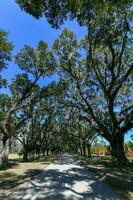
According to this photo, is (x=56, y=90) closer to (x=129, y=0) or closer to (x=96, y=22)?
(x=96, y=22)

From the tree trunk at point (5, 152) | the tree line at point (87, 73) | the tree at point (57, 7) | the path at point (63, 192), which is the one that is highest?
the tree line at point (87, 73)

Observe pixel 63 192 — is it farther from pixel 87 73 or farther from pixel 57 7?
pixel 87 73

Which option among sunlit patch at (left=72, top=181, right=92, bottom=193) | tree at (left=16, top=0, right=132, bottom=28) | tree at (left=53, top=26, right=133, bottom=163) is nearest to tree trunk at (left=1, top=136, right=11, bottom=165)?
tree at (left=53, top=26, right=133, bottom=163)

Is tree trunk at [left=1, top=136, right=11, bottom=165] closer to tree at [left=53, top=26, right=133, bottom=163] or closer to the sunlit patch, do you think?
tree at [left=53, top=26, right=133, bottom=163]

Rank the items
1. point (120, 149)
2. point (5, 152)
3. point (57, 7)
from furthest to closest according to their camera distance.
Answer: point (5, 152) → point (120, 149) → point (57, 7)

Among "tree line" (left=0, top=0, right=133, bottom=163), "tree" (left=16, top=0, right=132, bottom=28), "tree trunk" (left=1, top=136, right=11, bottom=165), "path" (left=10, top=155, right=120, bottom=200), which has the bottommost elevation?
"path" (left=10, top=155, right=120, bottom=200)

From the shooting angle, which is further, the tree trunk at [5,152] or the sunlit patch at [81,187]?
the tree trunk at [5,152]

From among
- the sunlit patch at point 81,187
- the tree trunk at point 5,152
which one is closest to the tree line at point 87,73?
the tree trunk at point 5,152

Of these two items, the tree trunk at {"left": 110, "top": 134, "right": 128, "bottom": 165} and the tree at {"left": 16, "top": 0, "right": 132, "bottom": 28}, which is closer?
the tree at {"left": 16, "top": 0, "right": 132, "bottom": 28}

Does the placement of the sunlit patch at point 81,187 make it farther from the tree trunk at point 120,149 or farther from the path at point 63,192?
the tree trunk at point 120,149

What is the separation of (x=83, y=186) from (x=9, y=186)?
306cm

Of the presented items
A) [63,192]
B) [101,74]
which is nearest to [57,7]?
[63,192]

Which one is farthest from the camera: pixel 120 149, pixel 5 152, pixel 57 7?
pixel 5 152

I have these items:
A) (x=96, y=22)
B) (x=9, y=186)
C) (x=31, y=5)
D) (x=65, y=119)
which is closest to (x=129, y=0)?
(x=31, y=5)
